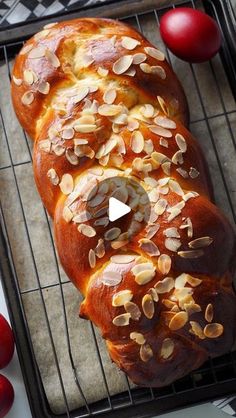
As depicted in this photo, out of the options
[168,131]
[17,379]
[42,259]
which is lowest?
[17,379]

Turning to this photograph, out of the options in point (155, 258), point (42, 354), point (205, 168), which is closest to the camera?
point (155, 258)

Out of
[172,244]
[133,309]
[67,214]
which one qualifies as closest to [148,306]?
[133,309]

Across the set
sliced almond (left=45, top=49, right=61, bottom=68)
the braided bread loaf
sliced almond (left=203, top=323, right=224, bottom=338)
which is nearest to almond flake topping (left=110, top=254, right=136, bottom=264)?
the braided bread loaf

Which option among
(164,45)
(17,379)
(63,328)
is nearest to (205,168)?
(164,45)

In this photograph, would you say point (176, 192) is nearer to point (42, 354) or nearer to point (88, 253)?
point (88, 253)

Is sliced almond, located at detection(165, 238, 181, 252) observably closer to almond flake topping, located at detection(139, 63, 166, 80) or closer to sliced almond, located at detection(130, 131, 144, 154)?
sliced almond, located at detection(130, 131, 144, 154)

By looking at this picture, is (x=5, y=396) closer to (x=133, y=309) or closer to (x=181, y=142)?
(x=133, y=309)

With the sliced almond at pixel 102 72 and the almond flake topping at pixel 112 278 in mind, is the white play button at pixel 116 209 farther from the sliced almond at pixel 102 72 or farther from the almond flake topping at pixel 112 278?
the sliced almond at pixel 102 72
